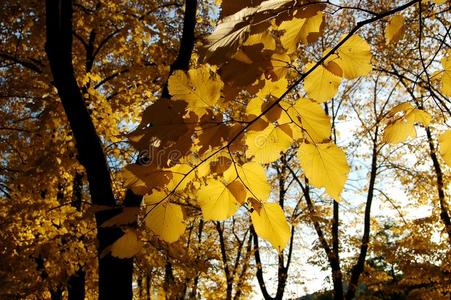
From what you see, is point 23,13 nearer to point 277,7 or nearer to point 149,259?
point 149,259

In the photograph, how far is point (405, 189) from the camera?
14633mm

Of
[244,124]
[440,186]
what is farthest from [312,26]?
[440,186]

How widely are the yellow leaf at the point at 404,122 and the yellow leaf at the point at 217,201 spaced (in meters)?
0.47

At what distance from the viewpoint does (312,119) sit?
0.84m

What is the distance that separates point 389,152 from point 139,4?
1079 centimetres

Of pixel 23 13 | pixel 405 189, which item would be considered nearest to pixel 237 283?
pixel 405 189

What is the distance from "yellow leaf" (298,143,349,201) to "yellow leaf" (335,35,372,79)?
0.21 m

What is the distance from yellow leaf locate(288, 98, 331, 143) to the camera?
2.71 ft

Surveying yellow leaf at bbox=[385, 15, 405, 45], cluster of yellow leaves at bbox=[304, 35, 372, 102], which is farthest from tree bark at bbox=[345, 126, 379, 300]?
cluster of yellow leaves at bbox=[304, 35, 372, 102]

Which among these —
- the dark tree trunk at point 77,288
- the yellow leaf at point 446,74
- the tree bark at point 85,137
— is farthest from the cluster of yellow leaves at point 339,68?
the dark tree trunk at point 77,288

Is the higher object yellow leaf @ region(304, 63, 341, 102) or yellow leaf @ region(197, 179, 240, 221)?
yellow leaf @ region(304, 63, 341, 102)

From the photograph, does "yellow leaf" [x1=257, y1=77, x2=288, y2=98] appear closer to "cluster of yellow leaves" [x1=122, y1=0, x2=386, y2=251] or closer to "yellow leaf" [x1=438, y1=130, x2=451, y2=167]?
"cluster of yellow leaves" [x1=122, y1=0, x2=386, y2=251]

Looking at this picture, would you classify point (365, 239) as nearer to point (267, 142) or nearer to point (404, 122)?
point (404, 122)

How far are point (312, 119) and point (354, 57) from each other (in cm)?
19
